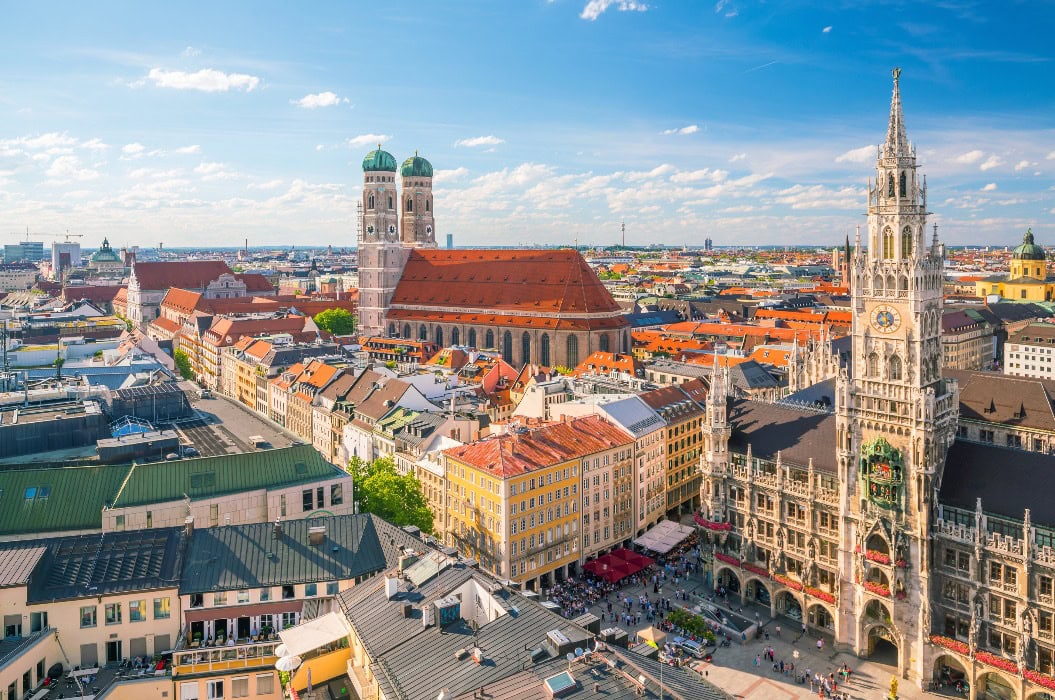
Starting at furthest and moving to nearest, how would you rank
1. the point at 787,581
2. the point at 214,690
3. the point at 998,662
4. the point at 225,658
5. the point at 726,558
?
the point at 726,558
the point at 787,581
the point at 998,662
the point at 225,658
the point at 214,690

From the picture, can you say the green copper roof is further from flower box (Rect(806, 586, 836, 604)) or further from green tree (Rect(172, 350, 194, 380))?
flower box (Rect(806, 586, 836, 604))

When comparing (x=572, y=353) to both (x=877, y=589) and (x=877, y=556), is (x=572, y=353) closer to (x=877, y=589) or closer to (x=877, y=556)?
(x=877, y=556)

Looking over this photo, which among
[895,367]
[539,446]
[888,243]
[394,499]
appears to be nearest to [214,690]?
[394,499]

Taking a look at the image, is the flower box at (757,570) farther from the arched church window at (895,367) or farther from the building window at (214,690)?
the building window at (214,690)

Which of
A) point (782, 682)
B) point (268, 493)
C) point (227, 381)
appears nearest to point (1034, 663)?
point (782, 682)

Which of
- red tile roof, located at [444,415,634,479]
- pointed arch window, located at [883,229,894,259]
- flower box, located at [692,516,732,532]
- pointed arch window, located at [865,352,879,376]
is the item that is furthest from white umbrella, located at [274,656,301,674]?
pointed arch window, located at [883,229,894,259]

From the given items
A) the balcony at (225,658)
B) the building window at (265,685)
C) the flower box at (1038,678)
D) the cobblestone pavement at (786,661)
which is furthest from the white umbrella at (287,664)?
the flower box at (1038,678)

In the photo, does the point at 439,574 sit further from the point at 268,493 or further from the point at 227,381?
the point at 227,381
